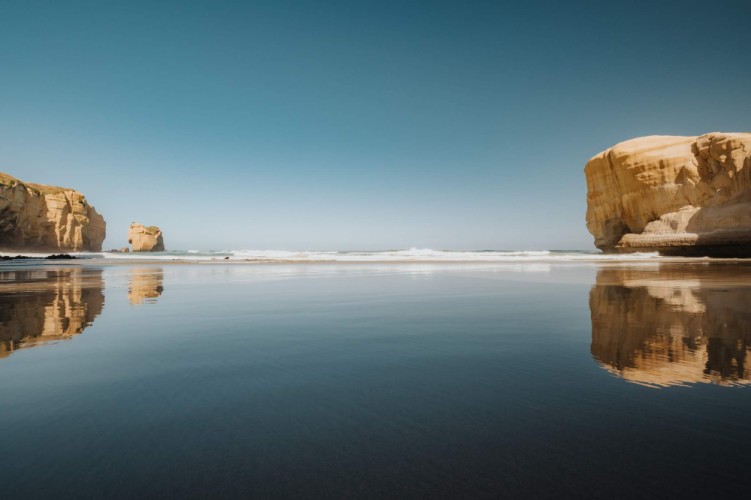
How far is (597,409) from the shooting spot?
1.67 m

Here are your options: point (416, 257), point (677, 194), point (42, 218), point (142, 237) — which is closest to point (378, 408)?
point (416, 257)

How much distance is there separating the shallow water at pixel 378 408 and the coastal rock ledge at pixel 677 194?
26.4 meters

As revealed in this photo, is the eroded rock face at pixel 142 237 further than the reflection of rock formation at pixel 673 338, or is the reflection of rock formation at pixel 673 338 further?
the eroded rock face at pixel 142 237

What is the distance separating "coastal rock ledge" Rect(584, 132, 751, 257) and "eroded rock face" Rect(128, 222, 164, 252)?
7601 cm

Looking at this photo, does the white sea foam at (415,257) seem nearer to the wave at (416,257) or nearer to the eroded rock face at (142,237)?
the wave at (416,257)

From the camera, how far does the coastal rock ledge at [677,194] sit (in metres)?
22.0

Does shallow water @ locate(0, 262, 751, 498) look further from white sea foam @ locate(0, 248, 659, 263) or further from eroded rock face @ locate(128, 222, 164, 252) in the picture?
eroded rock face @ locate(128, 222, 164, 252)

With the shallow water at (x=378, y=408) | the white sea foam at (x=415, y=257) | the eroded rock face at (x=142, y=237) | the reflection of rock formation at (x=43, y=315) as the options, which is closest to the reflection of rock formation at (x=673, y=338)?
the shallow water at (x=378, y=408)

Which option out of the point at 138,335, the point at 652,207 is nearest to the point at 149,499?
the point at 138,335

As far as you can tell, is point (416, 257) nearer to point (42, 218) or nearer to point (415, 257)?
point (415, 257)

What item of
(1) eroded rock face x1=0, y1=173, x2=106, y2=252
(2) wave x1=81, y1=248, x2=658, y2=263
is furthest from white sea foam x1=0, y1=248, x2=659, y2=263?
(1) eroded rock face x1=0, y1=173, x2=106, y2=252

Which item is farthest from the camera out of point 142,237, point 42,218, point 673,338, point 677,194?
point 142,237

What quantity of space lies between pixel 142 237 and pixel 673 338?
270 ft

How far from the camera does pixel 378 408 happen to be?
1729 millimetres
